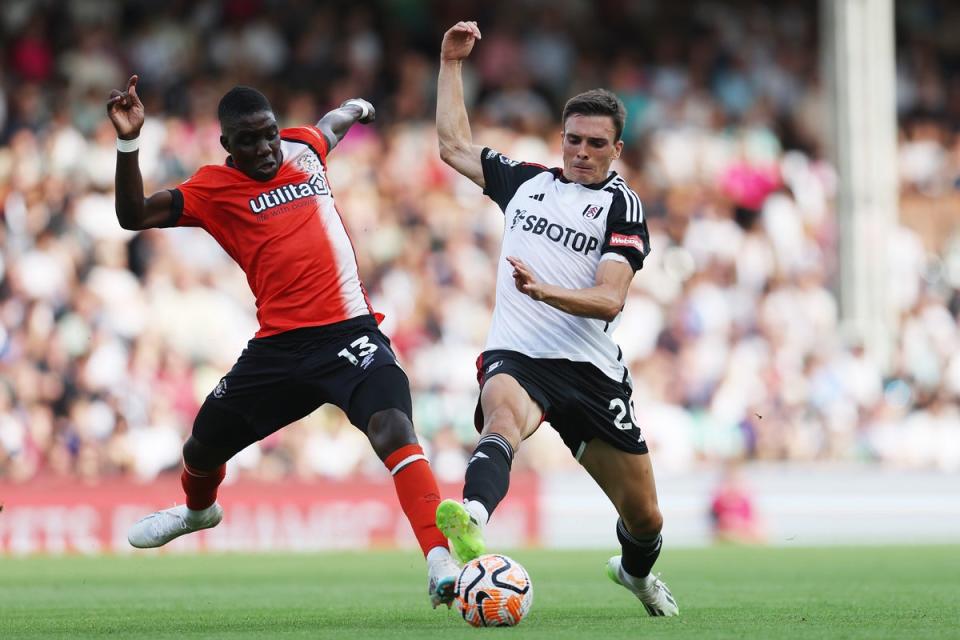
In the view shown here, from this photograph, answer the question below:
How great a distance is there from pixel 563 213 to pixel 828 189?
14384 mm

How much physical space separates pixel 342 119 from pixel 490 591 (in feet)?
10.0

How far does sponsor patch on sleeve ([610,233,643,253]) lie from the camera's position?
26.0 feet

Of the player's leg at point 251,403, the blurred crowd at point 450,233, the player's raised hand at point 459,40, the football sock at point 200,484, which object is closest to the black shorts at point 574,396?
the player's leg at point 251,403

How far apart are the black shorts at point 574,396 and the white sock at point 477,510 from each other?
0.84 meters

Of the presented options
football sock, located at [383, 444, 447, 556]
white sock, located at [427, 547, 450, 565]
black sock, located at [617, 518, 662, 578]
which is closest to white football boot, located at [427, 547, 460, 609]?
white sock, located at [427, 547, 450, 565]

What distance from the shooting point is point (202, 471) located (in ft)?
28.5

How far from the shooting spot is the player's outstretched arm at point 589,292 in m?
7.22

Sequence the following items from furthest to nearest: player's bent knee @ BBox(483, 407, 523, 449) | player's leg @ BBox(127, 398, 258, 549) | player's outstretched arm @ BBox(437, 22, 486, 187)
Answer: player's outstretched arm @ BBox(437, 22, 486, 187) < player's leg @ BBox(127, 398, 258, 549) < player's bent knee @ BBox(483, 407, 523, 449)

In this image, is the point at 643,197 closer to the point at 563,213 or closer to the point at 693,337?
the point at 693,337

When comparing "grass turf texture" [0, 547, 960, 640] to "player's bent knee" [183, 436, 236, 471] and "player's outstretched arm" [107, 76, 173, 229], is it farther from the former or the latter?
"player's outstretched arm" [107, 76, 173, 229]

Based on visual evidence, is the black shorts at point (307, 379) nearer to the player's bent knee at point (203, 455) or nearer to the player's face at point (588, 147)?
the player's bent knee at point (203, 455)

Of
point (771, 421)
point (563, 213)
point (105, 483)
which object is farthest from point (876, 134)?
point (563, 213)

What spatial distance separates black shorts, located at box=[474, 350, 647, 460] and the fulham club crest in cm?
71

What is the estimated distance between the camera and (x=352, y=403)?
804 cm
